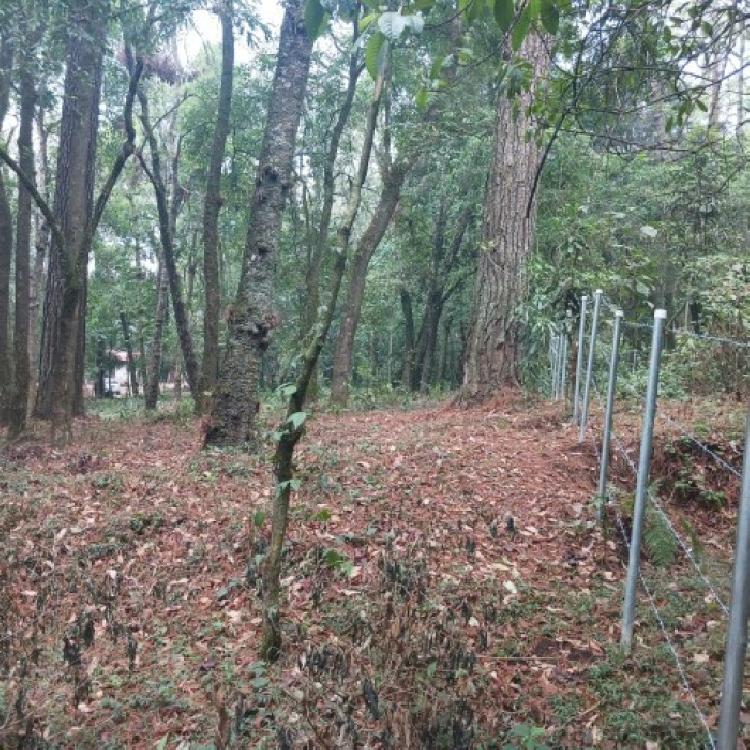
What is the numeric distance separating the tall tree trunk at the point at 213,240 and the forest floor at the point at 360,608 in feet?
14.1

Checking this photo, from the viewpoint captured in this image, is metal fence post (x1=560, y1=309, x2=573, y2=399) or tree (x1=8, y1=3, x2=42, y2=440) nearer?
tree (x1=8, y1=3, x2=42, y2=440)

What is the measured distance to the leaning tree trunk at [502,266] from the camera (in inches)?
335

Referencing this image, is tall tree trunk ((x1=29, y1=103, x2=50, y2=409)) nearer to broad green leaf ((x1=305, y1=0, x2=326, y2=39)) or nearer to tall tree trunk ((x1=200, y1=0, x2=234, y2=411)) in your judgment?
tall tree trunk ((x1=200, y1=0, x2=234, y2=411))

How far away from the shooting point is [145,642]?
3.57 m

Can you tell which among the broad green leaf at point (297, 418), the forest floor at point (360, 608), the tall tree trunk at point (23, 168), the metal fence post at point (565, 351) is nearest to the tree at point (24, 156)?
the tall tree trunk at point (23, 168)

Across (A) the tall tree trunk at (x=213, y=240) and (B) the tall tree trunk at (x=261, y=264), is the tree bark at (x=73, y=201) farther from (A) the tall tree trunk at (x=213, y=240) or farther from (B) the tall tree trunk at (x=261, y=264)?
(B) the tall tree trunk at (x=261, y=264)

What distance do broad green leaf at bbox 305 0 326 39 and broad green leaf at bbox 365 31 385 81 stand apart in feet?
0.42

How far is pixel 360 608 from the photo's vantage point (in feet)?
11.9

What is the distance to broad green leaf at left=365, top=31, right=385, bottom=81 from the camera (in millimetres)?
1517

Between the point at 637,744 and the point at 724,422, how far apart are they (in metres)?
4.38

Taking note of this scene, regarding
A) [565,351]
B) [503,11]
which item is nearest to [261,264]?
[565,351]

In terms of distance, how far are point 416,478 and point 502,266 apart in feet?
13.2

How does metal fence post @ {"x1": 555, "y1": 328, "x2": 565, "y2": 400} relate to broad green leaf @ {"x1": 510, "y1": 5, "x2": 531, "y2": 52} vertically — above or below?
below

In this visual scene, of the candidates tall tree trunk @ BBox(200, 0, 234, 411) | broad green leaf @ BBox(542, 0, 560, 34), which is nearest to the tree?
tall tree trunk @ BBox(200, 0, 234, 411)
